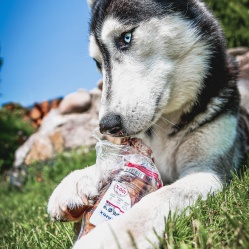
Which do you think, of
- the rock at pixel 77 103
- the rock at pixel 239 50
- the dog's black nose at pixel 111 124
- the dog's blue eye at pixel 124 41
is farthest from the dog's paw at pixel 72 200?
the rock at pixel 77 103

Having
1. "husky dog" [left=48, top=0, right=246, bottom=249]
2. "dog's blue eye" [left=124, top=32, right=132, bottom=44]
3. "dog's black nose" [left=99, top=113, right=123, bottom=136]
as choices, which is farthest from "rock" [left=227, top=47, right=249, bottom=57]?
"dog's black nose" [left=99, top=113, right=123, bottom=136]

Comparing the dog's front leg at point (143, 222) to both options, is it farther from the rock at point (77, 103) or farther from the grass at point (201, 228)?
the rock at point (77, 103)

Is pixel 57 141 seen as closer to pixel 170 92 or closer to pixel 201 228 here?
pixel 170 92

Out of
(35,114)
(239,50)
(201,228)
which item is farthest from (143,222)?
(35,114)

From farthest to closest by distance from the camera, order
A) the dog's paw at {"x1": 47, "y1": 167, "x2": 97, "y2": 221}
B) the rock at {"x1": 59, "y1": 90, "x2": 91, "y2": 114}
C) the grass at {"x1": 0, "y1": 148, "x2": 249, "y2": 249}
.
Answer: the rock at {"x1": 59, "y1": 90, "x2": 91, "y2": 114} → the dog's paw at {"x1": 47, "y1": 167, "x2": 97, "y2": 221} → the grass at {"x1": 0, "y1": 148, "x2": 249, "y2": 249}

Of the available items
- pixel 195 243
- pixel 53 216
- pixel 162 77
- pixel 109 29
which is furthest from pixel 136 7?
pixel 195 243

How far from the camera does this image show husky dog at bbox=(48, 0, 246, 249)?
6.64ft

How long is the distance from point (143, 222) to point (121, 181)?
0.28m

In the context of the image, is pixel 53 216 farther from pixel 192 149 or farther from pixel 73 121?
pixel 73 121

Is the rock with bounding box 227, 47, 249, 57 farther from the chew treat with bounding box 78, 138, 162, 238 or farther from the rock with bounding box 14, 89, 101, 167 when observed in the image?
the chew treat with bounding box 78, 138, 162, 238

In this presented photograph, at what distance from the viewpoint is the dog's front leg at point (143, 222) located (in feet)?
4.33

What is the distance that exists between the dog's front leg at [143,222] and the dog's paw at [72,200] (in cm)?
35

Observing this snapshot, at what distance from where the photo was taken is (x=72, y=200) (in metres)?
1.81

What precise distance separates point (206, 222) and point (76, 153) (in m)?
5.63
